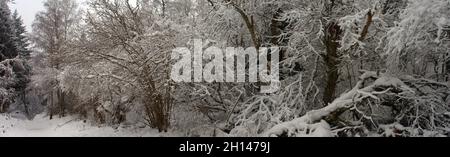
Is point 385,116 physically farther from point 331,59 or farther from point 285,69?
point 285,69

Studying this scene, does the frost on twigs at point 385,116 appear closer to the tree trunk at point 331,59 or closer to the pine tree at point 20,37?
the tree trunk at point 331,59

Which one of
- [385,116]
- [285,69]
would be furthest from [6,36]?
[385,116]

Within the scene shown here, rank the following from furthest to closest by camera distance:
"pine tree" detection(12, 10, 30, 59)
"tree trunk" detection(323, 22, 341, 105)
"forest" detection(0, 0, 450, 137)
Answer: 1. "pine tree" detection(12, 10, 30, 59)
2. "tree trunk" detection(323, 22, 341, 105)
3. "forest" detection(0, 0, 450, 137)

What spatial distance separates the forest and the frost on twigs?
0.08ft

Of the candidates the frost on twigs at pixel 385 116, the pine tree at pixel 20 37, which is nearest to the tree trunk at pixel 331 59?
the frost on twigs at pixel 385 116

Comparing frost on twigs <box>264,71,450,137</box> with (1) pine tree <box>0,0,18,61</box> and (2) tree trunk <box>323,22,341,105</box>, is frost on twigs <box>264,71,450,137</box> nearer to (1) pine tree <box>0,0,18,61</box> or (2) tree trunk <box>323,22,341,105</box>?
(2) tree trunk <box>323,22,341,105</box>

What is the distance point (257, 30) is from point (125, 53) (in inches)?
153

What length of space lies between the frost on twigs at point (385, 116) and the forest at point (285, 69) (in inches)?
1.0

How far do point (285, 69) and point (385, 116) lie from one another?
2870 millimetres

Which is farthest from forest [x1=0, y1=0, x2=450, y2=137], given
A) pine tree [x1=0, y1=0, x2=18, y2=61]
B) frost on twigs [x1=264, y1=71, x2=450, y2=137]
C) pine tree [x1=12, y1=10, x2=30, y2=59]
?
pine tree [x1=12, y1=10, x2=30, y2=59]

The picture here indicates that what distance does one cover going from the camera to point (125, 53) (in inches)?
517

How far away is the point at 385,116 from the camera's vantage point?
10.4 meters

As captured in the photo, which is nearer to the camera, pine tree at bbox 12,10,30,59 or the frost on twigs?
the frost on twigs

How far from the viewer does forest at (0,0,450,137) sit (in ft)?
30.2
